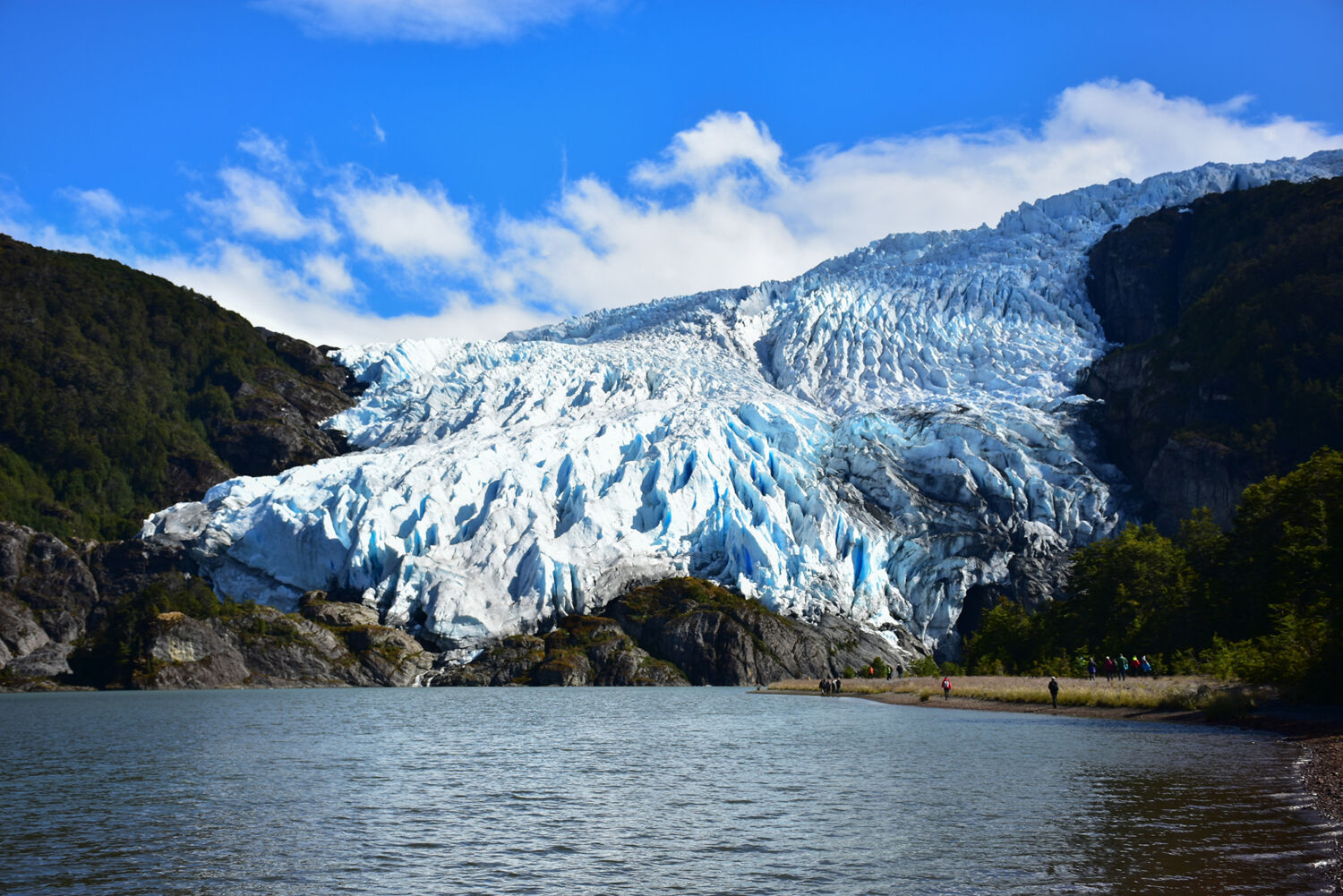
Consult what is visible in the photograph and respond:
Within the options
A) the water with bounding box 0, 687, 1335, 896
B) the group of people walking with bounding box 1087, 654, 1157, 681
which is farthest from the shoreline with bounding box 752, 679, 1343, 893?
the group of people walking with bounding box 1087, 654, 1157, 681

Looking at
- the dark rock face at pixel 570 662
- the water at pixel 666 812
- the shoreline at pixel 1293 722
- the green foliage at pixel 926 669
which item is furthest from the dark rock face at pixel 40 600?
the shoreline at pixel 1293 722

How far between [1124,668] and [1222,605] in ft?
17.5

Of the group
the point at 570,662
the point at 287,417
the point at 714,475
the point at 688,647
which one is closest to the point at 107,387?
the point at 287,417

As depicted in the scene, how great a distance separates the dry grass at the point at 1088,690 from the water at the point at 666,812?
316 centimetres

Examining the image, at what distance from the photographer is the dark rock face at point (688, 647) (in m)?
82.7

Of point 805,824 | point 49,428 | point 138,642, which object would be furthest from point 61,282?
point 805,824

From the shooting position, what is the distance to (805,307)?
424 feet

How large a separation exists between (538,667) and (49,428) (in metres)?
64.5

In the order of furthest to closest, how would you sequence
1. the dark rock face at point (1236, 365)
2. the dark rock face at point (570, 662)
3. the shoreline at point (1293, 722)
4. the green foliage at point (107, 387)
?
1. the green foliage at point (107, 387)
2. the dark rock face at point (1236, 365)
3. the dark rock face at point (570, 662)
4. the shoreline at point (1293, 722)

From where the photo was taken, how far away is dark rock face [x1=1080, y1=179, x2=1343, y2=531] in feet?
294

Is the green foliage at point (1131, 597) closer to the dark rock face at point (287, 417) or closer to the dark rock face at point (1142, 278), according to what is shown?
the dark rock face at point (1142, 278)

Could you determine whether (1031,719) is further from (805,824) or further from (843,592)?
(843,592)

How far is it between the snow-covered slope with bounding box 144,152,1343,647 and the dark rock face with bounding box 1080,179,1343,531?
16.5 ft

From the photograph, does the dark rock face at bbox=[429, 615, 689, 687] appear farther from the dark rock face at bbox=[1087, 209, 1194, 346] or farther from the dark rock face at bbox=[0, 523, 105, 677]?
the dark rock face at bbox=[1087, 209, 1194, 346]
